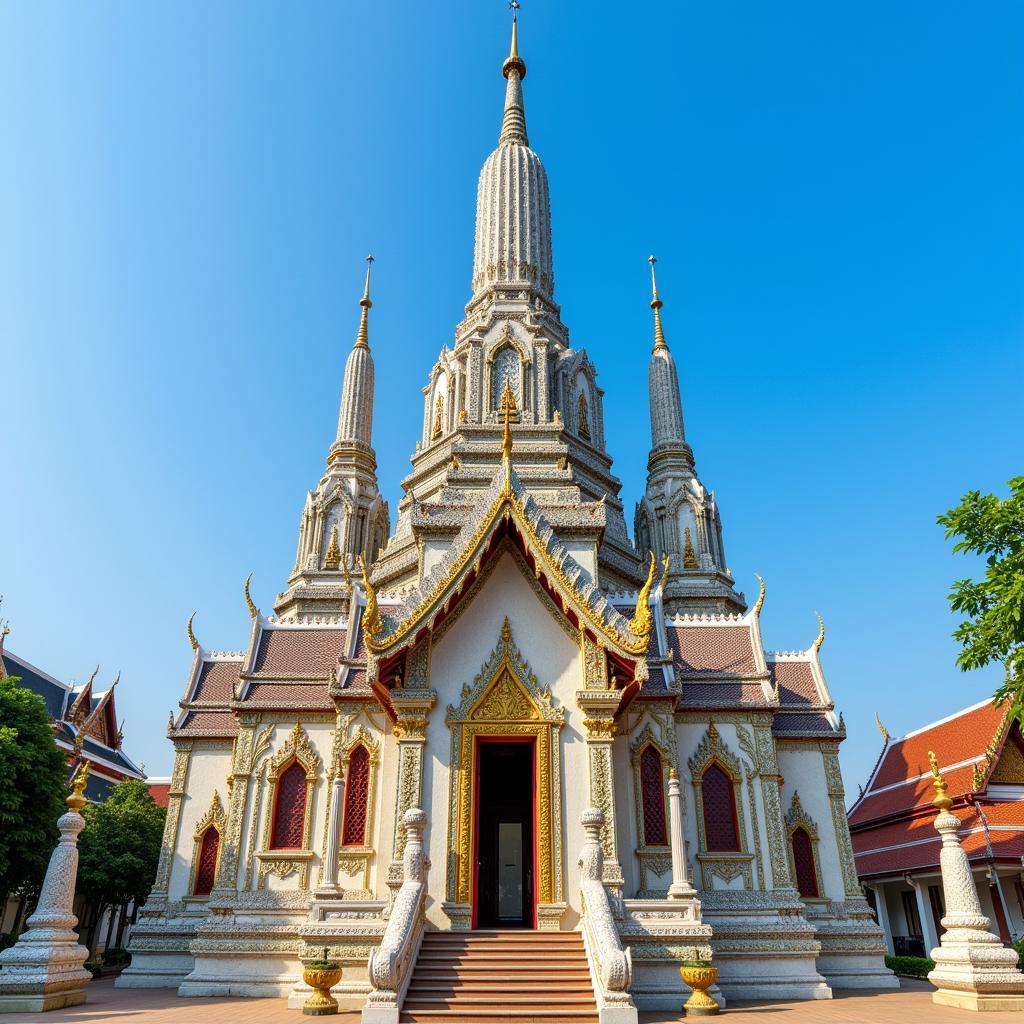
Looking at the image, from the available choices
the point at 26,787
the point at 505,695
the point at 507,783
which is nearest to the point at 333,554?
the point at 26,787

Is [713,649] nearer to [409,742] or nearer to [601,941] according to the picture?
[409,742]

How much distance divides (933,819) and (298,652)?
14.7m

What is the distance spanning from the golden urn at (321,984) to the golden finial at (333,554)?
15.1m

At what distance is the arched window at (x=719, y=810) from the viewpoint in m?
14.0

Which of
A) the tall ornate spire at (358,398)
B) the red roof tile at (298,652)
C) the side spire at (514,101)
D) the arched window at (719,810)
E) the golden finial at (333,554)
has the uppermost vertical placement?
the side spire at (514,101)

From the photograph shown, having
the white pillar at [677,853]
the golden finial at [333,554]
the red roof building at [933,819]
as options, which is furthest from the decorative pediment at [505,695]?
the golden finial at [333,554]

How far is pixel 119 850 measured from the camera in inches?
786

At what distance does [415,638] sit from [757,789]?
6765 mm

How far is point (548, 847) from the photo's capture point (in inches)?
456

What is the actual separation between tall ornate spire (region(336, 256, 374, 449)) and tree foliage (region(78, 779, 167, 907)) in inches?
491

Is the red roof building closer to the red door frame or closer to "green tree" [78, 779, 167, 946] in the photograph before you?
the red door frame

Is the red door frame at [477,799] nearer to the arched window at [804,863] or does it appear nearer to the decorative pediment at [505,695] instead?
the decorative pediment at [505,695]

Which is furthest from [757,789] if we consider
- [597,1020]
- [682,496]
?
[682,496]

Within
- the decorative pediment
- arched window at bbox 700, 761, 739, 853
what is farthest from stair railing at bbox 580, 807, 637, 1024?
arched window at bbox 700, 761, 739, 853
